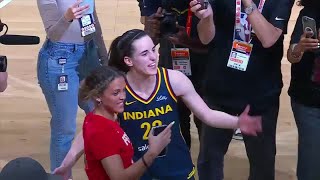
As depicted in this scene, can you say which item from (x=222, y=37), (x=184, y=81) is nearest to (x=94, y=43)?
(x=222, y=37)

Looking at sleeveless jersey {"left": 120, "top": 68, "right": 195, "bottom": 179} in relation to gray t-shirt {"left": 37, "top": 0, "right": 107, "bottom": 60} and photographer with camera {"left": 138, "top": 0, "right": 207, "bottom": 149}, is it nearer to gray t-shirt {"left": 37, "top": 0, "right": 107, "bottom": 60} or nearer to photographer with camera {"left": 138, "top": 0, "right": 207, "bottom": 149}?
photographer with camera {"left": 138, "top": 0, "right": 207, "bottom": 149}

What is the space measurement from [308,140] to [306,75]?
0.38 m

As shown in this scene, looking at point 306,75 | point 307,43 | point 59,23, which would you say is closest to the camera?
point 307,43

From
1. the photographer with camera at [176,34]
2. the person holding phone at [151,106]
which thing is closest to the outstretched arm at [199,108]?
the person holding phone at [151,106]

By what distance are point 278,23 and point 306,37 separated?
0.30 metres

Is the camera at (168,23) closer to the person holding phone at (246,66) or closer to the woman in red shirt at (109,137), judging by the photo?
the person holding phone at (246,66)

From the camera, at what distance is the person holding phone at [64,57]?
4.64 metres

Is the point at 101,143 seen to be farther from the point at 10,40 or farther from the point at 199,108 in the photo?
the point at 10,40

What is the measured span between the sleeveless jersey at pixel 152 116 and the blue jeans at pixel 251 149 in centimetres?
72

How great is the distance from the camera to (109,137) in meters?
3.39

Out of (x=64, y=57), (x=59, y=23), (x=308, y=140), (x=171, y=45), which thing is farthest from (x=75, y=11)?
(x=308, y=140)

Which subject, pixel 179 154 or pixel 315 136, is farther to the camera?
pixel 315 136

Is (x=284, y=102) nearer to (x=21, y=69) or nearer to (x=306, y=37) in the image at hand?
(x=21, y=69)

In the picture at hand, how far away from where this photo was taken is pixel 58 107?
479 cm
